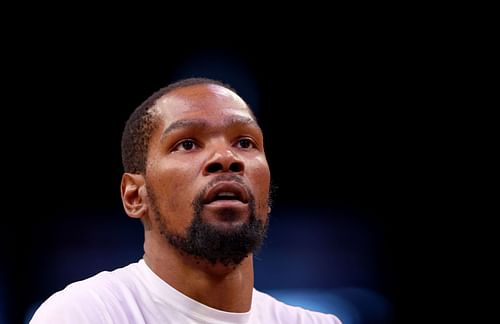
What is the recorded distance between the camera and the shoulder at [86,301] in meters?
1.41

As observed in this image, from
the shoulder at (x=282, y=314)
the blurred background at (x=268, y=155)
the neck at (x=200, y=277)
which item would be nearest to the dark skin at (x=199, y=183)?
the neck at (x=200, y=277)

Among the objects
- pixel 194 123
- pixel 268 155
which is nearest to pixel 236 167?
pixel 194 123

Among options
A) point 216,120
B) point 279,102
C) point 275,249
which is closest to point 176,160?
point 216,120

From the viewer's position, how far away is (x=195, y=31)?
13.5 feet

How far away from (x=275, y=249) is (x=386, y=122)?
→ 1.14 m

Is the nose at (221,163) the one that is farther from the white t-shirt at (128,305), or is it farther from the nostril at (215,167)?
the white t-shirt at (128,305)

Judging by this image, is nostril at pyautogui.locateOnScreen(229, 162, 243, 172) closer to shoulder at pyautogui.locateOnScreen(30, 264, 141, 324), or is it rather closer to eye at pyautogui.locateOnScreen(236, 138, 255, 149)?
eye at pyautogui.locateOnScreen(236, 138, 255, 149)

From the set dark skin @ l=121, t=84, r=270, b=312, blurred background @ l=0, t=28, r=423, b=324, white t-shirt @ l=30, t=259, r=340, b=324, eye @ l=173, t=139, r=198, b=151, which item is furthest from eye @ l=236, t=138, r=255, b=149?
blurred background @ l=0, t=28, r=423, b=324

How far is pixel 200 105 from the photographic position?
1.66 m

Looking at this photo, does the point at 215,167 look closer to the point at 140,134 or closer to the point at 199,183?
the point at 199,183

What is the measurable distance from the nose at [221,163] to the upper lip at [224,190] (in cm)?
4

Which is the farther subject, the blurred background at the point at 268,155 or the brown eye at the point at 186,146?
the blurred background at the point at 268,155

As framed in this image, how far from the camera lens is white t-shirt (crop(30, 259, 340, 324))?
1.43m

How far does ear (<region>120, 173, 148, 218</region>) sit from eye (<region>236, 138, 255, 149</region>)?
0.24 meters
